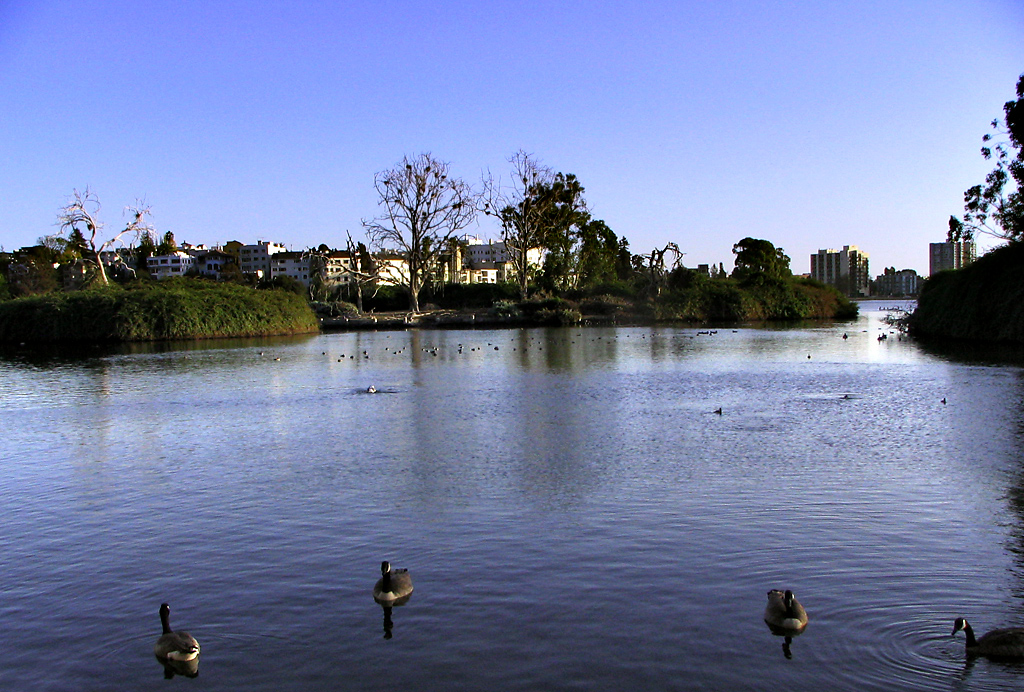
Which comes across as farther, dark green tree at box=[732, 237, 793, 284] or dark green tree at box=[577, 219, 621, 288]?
dark green tree at box=[577, 219, 621, 288]

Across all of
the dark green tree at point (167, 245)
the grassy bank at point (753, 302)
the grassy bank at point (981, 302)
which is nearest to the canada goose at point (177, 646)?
the grassy bank at point (981, 302)

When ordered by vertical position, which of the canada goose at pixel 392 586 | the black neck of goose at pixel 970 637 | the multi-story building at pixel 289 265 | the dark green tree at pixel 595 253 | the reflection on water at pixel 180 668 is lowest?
the reflection on water at pixel 180 668

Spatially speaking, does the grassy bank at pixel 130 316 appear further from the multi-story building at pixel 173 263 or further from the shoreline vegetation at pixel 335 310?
the multi-story building at pixel 173 263

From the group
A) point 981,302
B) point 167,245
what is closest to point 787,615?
point 981,302

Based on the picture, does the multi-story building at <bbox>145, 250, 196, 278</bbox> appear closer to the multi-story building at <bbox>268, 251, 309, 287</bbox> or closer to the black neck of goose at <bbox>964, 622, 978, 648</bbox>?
the multi-story building at <bbox>268, 251, 309, 287</bbox>

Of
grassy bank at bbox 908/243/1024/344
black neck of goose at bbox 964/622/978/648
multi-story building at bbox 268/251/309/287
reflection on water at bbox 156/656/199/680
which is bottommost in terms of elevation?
reflection on water at bbox 156/656/199/680

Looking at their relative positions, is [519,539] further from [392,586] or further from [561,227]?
[561,227]

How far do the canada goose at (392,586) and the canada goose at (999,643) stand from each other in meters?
4.32

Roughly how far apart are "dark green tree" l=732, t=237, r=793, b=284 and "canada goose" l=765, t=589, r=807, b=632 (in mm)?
59514

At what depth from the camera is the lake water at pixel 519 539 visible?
5957mm

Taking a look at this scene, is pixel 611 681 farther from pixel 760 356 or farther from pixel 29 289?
pixel 29 289

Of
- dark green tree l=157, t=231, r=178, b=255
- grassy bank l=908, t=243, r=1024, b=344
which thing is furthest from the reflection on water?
dark green tree l=157, t=231, r=178, b=255

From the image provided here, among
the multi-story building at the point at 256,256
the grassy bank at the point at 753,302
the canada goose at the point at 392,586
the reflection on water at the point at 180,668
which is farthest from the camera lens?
the multi-story building at the point at 256,256

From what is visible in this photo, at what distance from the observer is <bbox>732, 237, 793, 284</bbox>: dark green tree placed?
6334cm
